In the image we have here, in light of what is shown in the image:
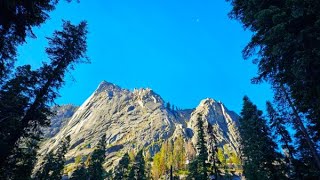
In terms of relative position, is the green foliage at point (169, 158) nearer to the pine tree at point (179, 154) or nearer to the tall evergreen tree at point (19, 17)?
the pine tree at point (179, 154)

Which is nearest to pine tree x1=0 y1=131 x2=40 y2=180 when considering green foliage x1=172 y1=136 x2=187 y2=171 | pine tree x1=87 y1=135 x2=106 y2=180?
pine tree x1=87 y1=135 x2=106 y2=180

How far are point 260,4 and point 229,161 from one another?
142 meters

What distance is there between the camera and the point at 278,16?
12.1 m

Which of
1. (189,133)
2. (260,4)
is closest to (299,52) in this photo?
(260,4)

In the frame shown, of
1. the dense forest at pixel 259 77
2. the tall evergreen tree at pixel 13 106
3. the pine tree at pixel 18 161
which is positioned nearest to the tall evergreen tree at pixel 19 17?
the dense forest at pixel 259 77

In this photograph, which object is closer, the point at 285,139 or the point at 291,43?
the point at 291,43

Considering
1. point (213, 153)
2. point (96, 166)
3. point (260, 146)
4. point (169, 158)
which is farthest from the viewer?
point (169, 158)

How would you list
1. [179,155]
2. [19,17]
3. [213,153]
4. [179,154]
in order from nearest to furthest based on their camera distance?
[19,17] → [213,153] → [179,155] → [179,154]

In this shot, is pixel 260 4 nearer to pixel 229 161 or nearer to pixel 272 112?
pixel 272 112

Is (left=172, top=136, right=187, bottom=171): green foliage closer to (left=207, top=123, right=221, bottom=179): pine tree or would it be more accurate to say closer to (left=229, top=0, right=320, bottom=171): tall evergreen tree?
(left=207, top=123, right=221, bottom=179): pine tree

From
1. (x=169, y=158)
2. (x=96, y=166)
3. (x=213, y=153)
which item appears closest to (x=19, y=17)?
(x=213, y=153)

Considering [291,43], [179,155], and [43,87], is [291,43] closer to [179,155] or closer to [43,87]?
[43,87]

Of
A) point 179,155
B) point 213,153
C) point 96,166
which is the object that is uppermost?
point 179,155

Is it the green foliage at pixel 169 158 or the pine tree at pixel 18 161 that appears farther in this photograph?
the green foliage at pixel 169 158
